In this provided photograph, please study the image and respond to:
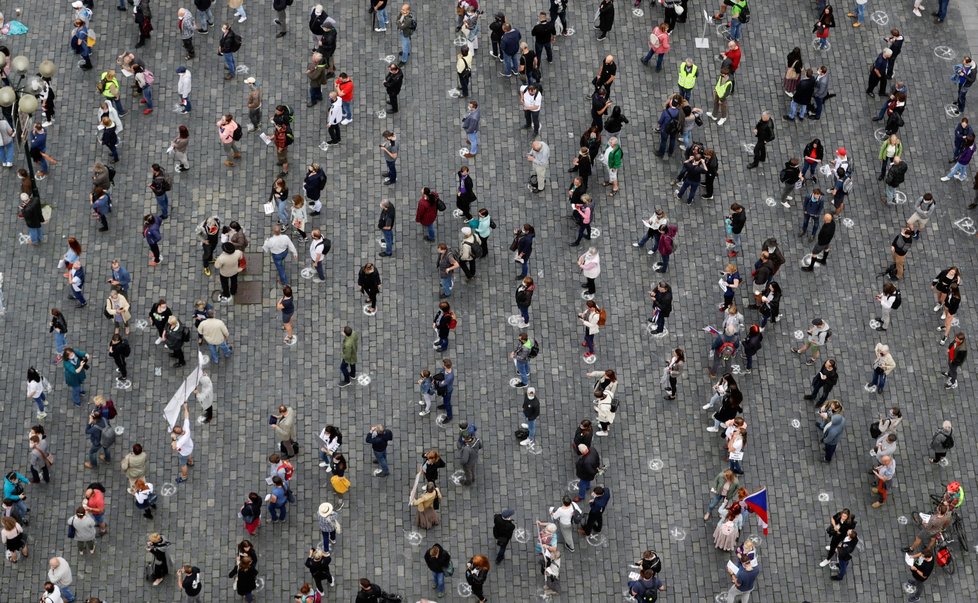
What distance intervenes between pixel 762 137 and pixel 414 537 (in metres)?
14.1

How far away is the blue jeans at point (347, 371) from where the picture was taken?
38.4 meters

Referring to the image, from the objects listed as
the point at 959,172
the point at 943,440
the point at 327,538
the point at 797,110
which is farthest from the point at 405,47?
the point at 943,440

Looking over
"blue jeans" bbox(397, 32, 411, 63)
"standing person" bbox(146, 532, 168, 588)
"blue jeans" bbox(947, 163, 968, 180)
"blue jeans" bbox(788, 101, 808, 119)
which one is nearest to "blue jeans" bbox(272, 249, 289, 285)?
"standing person" bbox(146, 532, 168, 588)

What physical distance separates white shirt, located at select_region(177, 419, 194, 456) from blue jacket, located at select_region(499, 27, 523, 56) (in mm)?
14022

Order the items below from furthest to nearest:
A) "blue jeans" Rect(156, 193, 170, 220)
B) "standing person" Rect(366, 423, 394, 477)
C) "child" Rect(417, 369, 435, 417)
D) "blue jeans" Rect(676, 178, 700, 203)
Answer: "blue jeans" Rect(676, 178, 700, 203) → "blue jeans" Rect(156, 193, 170, 220) → "child" Rect(417, 369, 435, 417) → "standing person" Rect(366, 423, 394, 477)

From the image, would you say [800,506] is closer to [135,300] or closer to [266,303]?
[266,303]

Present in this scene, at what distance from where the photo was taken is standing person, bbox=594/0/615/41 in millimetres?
45469

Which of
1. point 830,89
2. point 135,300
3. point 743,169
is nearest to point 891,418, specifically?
point 743,169

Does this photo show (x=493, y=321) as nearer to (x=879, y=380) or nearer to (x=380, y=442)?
(x=380, y=442)

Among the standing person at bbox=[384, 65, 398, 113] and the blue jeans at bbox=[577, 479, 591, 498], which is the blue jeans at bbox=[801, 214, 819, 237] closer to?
the blue jeans at bbox=[577, 479, 591, 498]

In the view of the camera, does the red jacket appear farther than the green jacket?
Yes

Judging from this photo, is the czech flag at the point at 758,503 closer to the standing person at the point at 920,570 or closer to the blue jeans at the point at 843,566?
the blue jeans at the point at 843,566

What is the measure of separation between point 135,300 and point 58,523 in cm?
613

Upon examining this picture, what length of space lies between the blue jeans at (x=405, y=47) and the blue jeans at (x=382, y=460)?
41.7 feet
